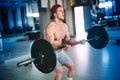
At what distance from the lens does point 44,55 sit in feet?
8.21

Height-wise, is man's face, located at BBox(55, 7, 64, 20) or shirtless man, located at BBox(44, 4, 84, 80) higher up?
man's face, located at BBox(55, 7, 64, 20)

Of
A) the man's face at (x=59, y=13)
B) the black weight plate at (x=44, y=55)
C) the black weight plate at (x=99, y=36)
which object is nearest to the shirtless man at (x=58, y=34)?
the man's face at (x=59, y=13)

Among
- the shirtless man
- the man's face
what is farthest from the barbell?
the man's face

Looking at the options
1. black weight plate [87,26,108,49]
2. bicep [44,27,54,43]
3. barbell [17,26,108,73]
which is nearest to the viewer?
barbell [17,26,108,73]

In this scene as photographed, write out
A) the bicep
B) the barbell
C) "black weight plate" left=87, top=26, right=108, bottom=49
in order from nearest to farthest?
the barbell
the bicep
"black weight plate" left=87, top=26, right=108, bottom=49

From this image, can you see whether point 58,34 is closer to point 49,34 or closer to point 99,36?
point 49,34

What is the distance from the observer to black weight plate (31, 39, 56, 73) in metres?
2.40

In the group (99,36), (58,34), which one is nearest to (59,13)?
(58,34)

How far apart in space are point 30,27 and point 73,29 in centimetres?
223

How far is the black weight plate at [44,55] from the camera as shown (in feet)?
7.89

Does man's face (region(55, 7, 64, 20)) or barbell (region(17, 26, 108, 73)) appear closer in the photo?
barbell (region(17, 26, 108, 73))

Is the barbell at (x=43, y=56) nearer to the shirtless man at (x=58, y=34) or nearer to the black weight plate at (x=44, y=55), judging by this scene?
the black weight plate at (x=44, y=55)

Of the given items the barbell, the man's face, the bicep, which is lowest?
the barbell

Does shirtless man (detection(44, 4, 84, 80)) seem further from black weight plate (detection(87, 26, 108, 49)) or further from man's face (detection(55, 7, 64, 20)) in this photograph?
black weight plate (detection(87, 26, 108, 49))
